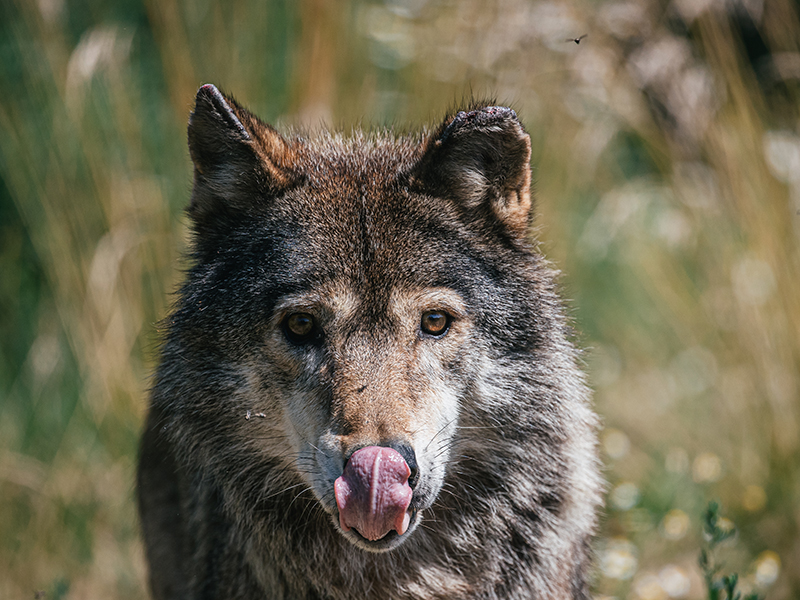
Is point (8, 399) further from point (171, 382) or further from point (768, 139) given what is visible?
point (768, 139)

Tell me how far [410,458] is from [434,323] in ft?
1.84

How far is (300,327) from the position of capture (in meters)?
2.76

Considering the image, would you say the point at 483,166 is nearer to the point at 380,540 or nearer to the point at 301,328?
the point at 301,328

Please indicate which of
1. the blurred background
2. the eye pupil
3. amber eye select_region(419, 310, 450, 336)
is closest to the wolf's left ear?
amber eye select_region(419, 310, 450, 336)

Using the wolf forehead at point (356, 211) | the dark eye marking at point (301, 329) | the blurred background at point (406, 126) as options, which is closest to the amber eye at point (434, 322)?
the wolf forehead at point (356, 211)

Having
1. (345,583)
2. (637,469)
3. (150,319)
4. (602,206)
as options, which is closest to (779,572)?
(637,469)

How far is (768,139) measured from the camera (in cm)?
522

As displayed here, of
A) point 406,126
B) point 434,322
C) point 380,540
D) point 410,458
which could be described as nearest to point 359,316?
point 434,322

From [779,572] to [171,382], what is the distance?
3.22m

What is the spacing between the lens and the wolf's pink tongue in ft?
7.61

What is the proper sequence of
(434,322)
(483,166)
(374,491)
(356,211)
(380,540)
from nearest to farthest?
(374,491), (380,540), (434,322), (356,211), (483,166)

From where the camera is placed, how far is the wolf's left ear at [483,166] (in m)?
2.88

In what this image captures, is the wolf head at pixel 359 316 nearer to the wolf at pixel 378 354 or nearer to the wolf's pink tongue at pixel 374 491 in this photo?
the wolf at pixel 378 354

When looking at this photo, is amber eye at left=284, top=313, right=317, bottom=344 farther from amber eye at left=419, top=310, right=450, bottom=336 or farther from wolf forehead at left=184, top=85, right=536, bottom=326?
amber eye at left=419, top=310, right=450, bottom=336
